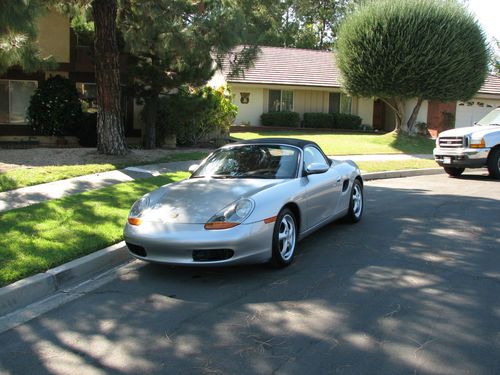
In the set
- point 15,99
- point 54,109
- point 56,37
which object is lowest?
point 54,109

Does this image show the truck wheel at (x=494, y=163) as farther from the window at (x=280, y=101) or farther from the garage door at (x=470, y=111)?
the garage door at (x=470, y=111)

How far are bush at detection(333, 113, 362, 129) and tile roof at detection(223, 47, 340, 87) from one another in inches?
74.5

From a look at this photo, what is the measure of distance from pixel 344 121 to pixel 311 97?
8.74 ft

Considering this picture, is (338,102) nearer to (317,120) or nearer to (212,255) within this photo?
(317,120)

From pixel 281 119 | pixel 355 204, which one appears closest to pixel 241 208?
pixel 355 204

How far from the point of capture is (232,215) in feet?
17.3

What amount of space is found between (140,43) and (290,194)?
887cm

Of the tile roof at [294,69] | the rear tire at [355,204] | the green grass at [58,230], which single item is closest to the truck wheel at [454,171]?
the rear tire at [355,204]

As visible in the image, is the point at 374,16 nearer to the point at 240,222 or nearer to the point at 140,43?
the point at 140,43

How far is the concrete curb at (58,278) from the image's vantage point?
4.76 m

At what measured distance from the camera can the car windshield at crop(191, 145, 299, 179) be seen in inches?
253

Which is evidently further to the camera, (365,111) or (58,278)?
(365,111)

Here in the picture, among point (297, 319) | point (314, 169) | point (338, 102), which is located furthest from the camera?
point (338, 102)

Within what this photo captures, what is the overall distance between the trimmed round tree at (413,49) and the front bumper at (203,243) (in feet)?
56.8
